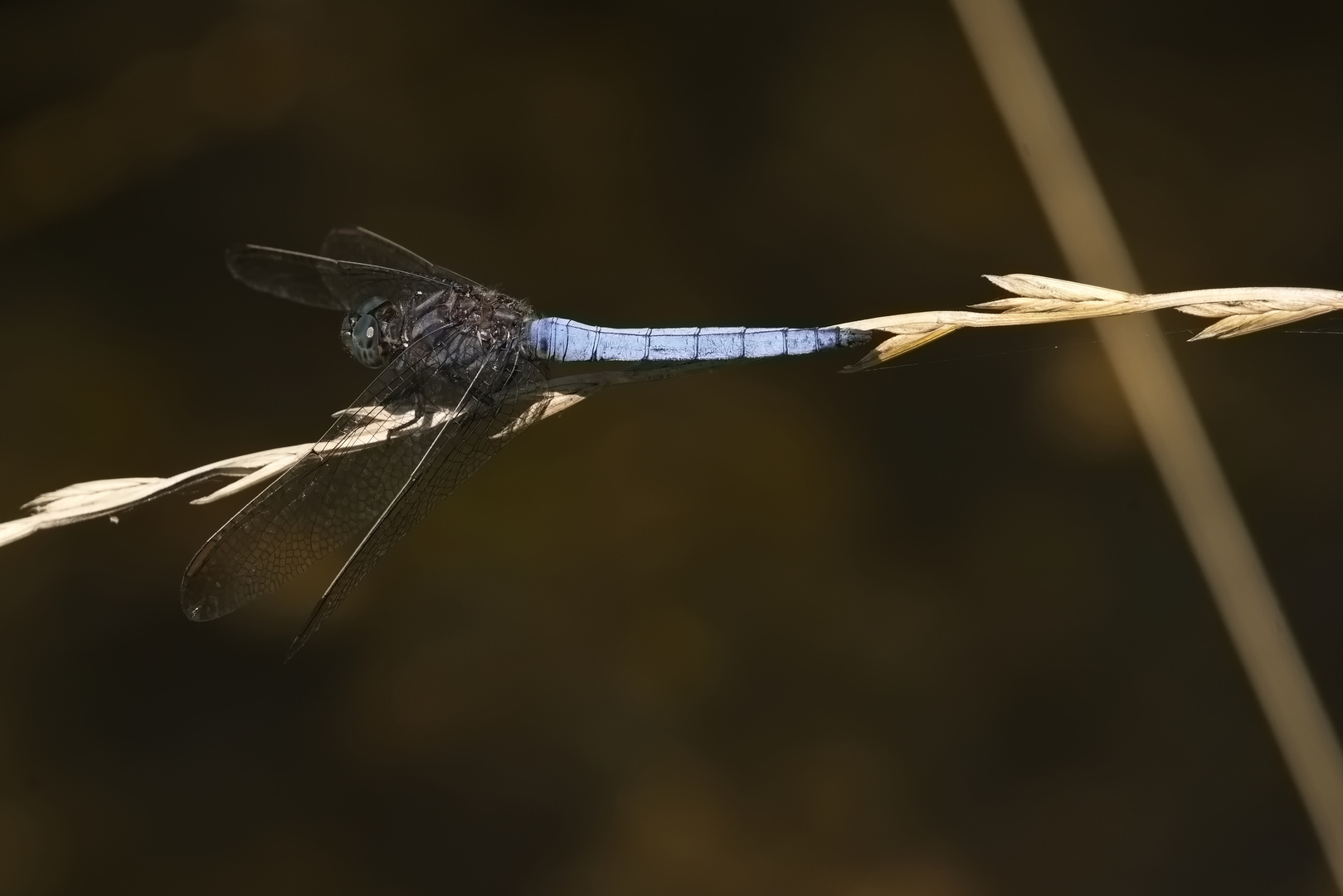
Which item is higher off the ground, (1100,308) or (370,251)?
(370,251)

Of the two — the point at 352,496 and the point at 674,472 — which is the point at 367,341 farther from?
the point at 674,472

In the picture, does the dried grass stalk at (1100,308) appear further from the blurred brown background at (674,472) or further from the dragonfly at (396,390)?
the blurred brown background at (674,472)

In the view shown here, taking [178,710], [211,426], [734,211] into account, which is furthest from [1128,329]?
[178,710]

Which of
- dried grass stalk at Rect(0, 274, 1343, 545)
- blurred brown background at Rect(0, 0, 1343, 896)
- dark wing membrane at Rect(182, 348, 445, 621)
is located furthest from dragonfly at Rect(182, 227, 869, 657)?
blurred brown background at Rect(0, 0, 1343, 896)

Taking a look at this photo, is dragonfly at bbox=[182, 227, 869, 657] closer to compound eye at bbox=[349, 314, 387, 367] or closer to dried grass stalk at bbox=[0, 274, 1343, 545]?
compound eye at bbox=[349, 314, 387, 367]

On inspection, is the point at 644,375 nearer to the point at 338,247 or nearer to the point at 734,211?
the point at 338,247

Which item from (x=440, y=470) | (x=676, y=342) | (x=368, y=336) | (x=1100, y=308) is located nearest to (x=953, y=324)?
(x=1100, y=308)
